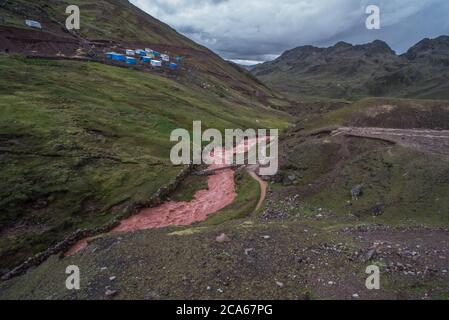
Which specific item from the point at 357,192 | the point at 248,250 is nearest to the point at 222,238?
the point at 248,250

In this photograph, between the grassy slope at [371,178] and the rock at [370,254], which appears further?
the grassy slope at [371,178]

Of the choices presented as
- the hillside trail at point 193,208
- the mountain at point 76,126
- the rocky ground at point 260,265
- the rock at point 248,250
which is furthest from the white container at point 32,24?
the rock at point 248,250

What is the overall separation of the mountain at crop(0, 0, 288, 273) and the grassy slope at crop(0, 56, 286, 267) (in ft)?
0.44

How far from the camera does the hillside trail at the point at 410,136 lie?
39562 mm

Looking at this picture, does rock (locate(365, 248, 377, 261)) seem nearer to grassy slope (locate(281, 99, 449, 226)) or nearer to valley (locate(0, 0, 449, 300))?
valley (locate(0, 0, 449, 300))

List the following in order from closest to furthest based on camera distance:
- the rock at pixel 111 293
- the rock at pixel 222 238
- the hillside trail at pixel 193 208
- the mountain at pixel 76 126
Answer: the rock at pixel 111 293, the rock at pixel 222 238, the hillside trail at pixel 193 208, the mountain at pixel 76 126

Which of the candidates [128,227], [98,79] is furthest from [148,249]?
[98,79]

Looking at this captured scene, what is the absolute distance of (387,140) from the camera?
4253 centimetres

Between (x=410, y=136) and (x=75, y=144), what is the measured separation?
4555 centimetres

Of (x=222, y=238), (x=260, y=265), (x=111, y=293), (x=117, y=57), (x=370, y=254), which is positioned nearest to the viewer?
(x=111, y=293)

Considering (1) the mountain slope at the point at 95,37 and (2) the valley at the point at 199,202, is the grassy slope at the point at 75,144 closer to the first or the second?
(2) the valley at the point at 199,202

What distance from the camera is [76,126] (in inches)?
2429

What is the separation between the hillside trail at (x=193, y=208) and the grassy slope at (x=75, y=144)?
315 cm

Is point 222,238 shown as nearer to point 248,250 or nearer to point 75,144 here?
point 248,250
